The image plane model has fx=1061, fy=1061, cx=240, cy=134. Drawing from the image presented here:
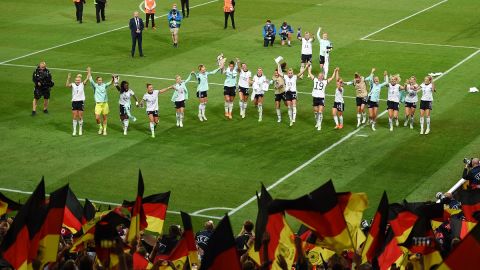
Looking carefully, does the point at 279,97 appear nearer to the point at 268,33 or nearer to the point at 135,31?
the point at 135,31

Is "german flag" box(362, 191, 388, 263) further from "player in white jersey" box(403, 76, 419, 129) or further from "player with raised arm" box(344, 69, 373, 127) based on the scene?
"player with raised arm" box(344, 69, 373, 127)

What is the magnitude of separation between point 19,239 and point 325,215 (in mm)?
5361

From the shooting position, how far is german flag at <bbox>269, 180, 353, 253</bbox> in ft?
59.7

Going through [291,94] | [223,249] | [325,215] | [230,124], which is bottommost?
[230,124]

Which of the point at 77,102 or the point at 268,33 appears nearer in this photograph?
the point at 77,102

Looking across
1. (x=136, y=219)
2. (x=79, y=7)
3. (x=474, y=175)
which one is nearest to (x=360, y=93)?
(x=474, y=175)

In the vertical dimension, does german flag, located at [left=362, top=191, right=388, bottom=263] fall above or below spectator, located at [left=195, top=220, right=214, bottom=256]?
above

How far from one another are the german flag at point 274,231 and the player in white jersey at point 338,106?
21.3 meters

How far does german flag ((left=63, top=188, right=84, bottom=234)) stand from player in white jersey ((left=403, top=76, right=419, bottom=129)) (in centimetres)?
1876

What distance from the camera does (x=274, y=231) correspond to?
19.3 metres

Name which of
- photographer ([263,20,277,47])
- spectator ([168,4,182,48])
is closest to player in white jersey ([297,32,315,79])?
photographer ([263,20,277,47])

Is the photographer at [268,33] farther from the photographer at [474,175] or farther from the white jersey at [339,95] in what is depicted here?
the photographer at [474,175]

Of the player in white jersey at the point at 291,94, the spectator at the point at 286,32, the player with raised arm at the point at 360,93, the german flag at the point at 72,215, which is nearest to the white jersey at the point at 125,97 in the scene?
the player in white jersey at the point at 291,94

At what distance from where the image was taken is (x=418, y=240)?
20.1m
